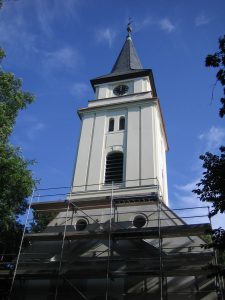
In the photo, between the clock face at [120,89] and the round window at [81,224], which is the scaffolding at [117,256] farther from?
the clock face at [120,89]

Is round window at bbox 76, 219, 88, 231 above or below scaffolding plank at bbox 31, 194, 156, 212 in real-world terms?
below

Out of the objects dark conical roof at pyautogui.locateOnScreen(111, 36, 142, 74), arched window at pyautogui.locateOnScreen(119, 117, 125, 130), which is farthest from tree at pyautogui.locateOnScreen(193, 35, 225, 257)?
dark conical roof at pyautogui.locateOnScreen(111, 36, 142, 74)

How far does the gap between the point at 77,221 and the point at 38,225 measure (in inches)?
381

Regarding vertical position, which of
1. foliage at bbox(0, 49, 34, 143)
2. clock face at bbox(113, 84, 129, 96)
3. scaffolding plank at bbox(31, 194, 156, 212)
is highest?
clock face at bbox(113, 84, 129, 96)

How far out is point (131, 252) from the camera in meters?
16.7

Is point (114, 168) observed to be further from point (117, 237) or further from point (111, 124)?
point (117, 237)

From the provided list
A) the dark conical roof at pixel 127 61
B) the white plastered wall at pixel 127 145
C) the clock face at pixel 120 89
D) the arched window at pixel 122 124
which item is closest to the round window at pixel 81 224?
the white plastered wall at pixel 127 145

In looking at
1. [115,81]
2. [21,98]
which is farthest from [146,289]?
[115,81]

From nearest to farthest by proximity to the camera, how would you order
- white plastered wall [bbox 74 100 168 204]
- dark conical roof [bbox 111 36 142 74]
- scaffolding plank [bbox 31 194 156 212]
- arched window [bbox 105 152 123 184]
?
scaffolding plank [bbox 31 194 156 212], white plastered wall [bbox 74 100 168 204], arched window [bbox 105 152 123 184], dark conical roof [bbox 111 36 142 74]

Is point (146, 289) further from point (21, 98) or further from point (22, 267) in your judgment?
point (21, 98)

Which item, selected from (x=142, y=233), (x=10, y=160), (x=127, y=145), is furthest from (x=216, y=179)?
(x=127, y=145)

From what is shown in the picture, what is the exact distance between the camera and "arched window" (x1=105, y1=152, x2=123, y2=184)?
22.5 metres

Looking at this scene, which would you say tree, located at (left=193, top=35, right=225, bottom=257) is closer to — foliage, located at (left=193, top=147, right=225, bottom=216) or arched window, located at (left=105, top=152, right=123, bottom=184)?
foliage, located at (left=193, top=147, right=225, bottom=216)

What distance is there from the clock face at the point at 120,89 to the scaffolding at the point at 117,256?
43.3ft
